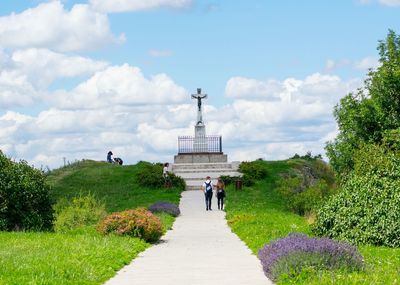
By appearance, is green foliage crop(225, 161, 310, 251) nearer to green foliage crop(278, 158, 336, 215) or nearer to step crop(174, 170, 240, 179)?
green foliage crop(278, 158, 336, 215)

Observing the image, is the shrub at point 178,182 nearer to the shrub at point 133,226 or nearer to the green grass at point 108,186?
the green grass at point 108,186

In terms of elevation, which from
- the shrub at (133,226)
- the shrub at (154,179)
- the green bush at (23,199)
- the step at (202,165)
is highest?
the step at (202,165)

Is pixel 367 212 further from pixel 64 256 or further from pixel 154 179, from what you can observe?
pixel 154 179

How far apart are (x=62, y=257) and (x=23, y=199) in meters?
10.0

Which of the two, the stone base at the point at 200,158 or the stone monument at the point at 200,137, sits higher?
the stone monument at the point at 200,137

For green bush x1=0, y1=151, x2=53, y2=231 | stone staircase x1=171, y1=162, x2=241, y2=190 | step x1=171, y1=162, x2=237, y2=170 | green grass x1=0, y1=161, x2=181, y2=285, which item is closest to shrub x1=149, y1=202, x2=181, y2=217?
green grass x1=0, y1=161, x2=181, y2=285

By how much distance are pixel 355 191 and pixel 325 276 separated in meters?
12.0

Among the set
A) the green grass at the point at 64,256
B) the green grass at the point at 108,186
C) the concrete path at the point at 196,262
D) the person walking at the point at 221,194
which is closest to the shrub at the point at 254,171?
the green grass at the point at 108,186

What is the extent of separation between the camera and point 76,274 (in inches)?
583

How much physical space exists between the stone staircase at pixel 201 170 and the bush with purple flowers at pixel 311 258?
129ft

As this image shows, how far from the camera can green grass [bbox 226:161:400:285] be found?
12.8 metres

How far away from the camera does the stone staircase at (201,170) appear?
55.7 m

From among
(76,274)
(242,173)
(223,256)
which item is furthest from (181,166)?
(76,274)

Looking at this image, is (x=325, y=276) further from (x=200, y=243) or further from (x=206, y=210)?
(x=206, y=210)
